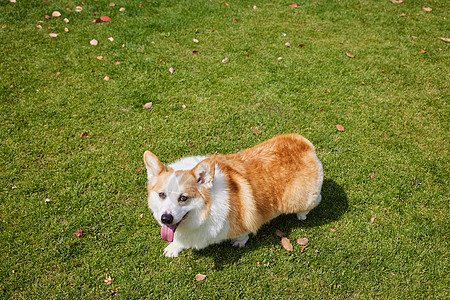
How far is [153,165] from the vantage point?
3.01 metres

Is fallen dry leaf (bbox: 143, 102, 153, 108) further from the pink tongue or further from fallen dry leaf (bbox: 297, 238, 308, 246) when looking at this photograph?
fallen dry leaf (bbox: 297, 238, 308, 246)

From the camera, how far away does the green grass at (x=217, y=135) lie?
3621 mm

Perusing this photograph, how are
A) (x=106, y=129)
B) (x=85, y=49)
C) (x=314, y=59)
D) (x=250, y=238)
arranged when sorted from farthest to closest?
(x=314, y=59) → (x=85, y=49) → (x=106, y=129) → (x=250, y=238)

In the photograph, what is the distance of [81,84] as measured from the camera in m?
5.79

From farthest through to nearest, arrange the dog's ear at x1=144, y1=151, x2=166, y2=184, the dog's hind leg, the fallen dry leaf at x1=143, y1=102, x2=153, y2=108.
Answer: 1. the fallen dry leaf at x1=143, y1=102, x2=153, y2=108
2. the dog's hind leg
3. the dog's ear at x1=144, y1=151, x2=166, y2=184

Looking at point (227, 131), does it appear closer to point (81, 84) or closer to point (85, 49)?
point (81, 84)

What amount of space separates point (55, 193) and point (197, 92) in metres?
3.26

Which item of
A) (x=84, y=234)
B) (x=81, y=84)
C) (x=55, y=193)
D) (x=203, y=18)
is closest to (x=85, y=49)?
(x=81, y=84)

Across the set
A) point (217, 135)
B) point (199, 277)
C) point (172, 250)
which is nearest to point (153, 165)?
point (172, 250)

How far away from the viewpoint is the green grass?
3.62 meters

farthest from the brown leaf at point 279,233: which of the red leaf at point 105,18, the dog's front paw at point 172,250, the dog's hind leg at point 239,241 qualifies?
the red leaf at point 105,18

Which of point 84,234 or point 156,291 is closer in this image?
point 156,291

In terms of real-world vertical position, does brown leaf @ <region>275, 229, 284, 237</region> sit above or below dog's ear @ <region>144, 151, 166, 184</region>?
below

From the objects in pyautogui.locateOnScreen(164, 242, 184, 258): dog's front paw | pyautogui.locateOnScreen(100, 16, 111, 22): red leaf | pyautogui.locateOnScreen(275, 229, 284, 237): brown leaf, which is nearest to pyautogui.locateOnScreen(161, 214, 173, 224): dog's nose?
pyautogui.locateOnScreen(164, 242, 184, 258): dog's front paw
